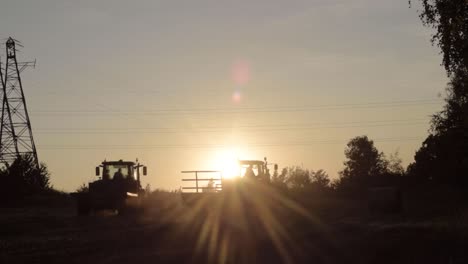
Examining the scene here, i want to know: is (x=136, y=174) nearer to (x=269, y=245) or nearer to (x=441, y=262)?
(x=269, y=245)

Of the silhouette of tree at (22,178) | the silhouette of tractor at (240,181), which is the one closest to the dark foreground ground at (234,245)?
the silhouette of tractor at (240,181)

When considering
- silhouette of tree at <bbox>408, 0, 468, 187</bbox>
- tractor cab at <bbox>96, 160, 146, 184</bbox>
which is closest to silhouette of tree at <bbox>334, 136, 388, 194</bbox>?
silhouette of tree at <bbox>408, 0, 468, 187</bbox>

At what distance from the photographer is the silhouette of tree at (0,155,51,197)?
58.8 meters

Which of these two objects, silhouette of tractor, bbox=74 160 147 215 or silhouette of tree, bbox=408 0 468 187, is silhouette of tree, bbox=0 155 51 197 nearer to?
silhouette of tractor, bbox=74 160 147 215

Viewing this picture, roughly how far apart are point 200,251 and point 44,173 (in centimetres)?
4876

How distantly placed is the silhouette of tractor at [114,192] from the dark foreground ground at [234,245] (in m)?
9.76

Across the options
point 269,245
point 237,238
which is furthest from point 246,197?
point 269,245

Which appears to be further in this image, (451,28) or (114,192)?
(114,192)

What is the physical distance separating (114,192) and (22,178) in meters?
21.3

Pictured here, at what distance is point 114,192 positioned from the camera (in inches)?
1647

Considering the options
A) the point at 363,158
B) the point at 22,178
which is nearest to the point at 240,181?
the point at 22,178

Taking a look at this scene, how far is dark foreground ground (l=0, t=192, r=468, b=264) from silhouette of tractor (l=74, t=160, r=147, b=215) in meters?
9.76

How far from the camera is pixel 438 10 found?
2541 centimetres

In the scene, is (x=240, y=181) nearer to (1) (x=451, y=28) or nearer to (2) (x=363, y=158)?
(1) (x=451, y=28)
